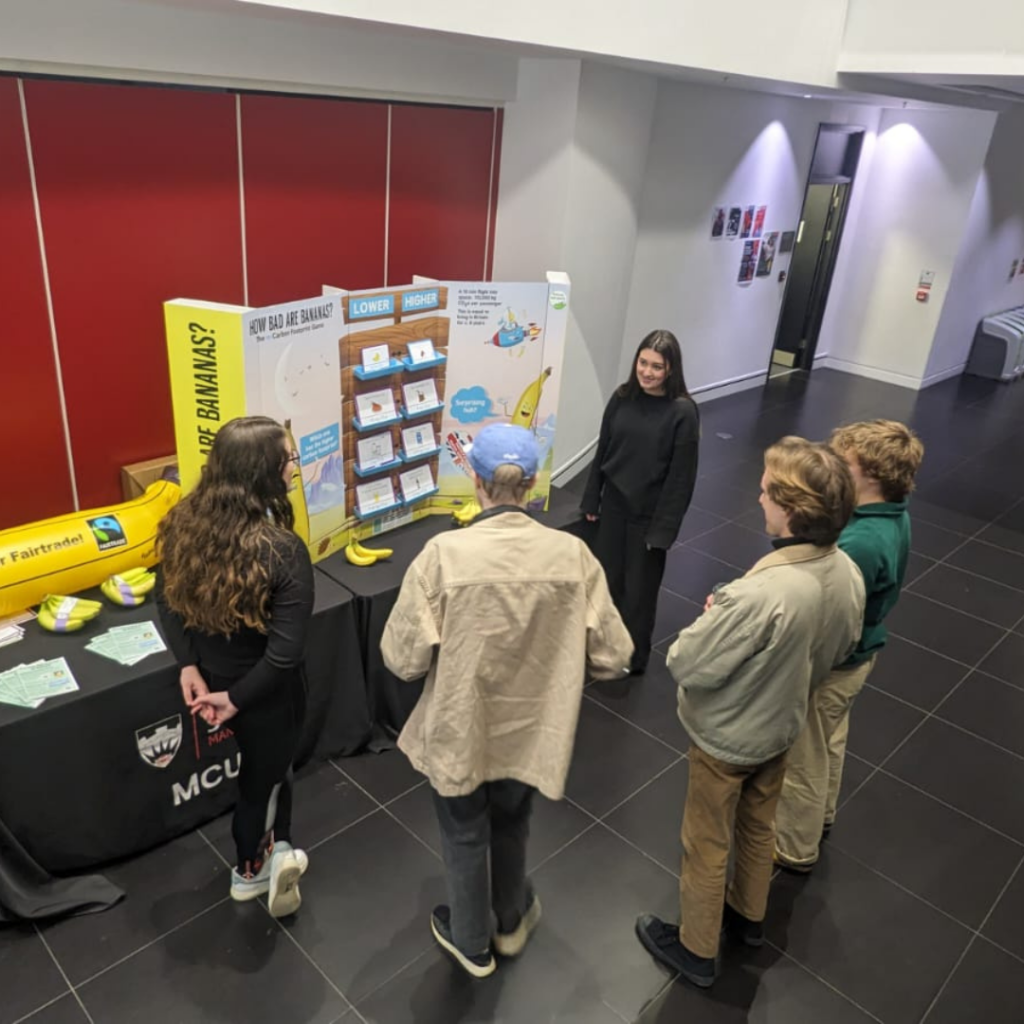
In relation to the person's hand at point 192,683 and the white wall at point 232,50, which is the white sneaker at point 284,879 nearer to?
the person's hand at point 192,683

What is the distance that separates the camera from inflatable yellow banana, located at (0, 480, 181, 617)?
286 centimetres

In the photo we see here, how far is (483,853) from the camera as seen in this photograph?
2346mm

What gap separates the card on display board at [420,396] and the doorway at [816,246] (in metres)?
6.38

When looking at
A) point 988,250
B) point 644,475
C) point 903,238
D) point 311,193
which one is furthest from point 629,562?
point 988,250

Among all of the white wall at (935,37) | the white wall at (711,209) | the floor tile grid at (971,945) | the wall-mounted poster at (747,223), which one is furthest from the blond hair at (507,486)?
the wall-mounted poster at (747,223)

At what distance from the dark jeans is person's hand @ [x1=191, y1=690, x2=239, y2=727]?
607 mm

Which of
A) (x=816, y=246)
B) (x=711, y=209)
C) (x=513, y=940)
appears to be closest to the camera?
(x=513, y=940)

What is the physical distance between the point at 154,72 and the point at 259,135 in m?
0.54

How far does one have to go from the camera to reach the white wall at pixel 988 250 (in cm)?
893

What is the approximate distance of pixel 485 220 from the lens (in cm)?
515

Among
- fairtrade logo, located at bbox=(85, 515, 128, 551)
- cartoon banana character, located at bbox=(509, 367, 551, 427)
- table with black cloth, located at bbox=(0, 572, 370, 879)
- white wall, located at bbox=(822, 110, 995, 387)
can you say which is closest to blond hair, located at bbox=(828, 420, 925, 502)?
cartoon banana character, located at bbox=(509, 367, 551, 427)

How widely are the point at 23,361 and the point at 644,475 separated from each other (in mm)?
2516

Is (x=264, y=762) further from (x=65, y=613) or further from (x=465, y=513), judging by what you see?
(x=465, y=513)

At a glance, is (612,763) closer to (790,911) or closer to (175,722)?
(790,911)
